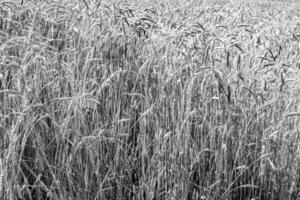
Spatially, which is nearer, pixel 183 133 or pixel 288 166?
pixel 183 133

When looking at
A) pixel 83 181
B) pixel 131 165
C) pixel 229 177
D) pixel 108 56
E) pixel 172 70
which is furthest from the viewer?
pixel 108 56

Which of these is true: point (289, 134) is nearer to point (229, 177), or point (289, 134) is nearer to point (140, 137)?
point (229, 177)

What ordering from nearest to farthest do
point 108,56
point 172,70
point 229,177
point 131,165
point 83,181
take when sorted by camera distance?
point 83,181, point 229,177, point 131,165, point 172,70, point 108,56

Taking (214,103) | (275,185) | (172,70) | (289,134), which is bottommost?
(275,185)

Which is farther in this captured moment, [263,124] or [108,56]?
[108,56]

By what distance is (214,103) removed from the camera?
1860 mm

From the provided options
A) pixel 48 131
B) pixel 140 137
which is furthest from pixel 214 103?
pixel 48 131

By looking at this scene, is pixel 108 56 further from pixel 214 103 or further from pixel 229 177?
pixel 229 177

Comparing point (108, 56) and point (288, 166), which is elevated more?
point (108, 56)

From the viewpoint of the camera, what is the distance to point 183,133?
1703 mm

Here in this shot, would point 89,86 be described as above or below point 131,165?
above

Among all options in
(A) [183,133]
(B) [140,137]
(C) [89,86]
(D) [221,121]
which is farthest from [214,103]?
(C) [89,86]

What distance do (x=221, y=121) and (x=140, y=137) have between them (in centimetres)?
39

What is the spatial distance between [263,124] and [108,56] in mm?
971
